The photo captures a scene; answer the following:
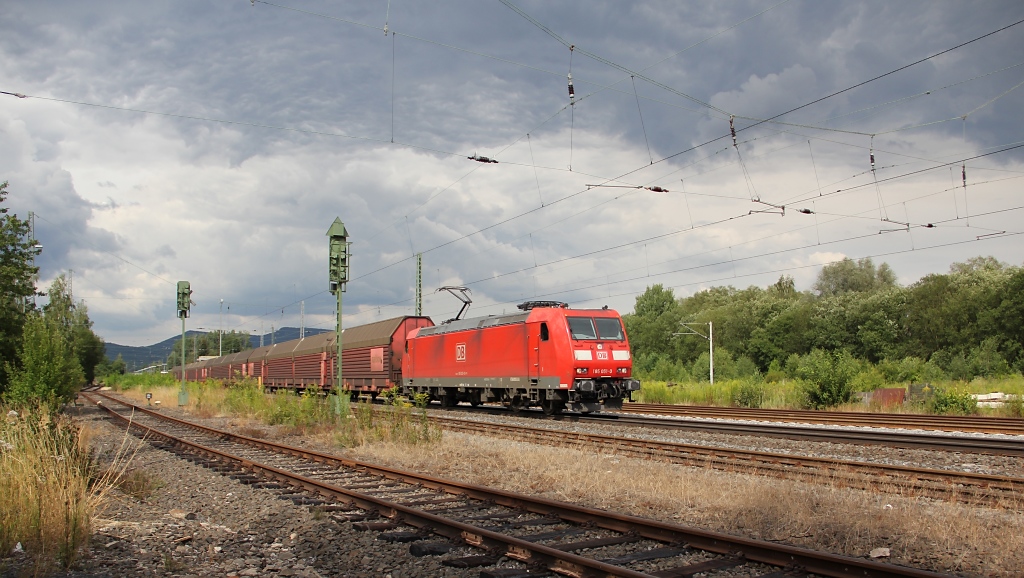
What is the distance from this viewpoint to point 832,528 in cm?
712

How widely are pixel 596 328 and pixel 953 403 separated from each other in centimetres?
1135

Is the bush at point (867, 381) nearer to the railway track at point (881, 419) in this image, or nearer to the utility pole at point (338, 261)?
the railway track at point (881, 419)

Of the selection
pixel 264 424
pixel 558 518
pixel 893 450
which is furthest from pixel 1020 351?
pixel 558 518

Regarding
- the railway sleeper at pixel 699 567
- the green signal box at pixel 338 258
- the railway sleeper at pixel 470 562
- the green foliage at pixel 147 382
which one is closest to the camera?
the railway sleeper at pixel 699 567

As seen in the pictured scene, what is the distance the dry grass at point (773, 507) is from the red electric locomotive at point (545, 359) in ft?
24.9

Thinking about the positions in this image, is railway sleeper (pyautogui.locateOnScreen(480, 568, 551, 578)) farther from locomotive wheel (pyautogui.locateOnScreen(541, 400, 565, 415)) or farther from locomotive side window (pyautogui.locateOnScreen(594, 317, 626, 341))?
locomotive wheel (pyautogui.locateOnScreen(541, 400, 565, 415))

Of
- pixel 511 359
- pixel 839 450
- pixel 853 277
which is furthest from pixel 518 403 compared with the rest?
pixel 853 277

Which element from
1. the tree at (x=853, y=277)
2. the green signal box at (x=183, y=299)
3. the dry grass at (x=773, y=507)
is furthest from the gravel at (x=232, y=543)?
the tree at (x=853, y=277)

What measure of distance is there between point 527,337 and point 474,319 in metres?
3.94

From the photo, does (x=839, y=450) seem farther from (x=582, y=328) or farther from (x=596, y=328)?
(x=596, y=328)

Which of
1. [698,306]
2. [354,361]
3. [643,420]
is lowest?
[643,420]

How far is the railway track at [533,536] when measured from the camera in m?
5.84

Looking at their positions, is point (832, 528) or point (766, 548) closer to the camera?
point (766, 548)

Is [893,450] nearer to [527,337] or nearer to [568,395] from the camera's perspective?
[568,395]
